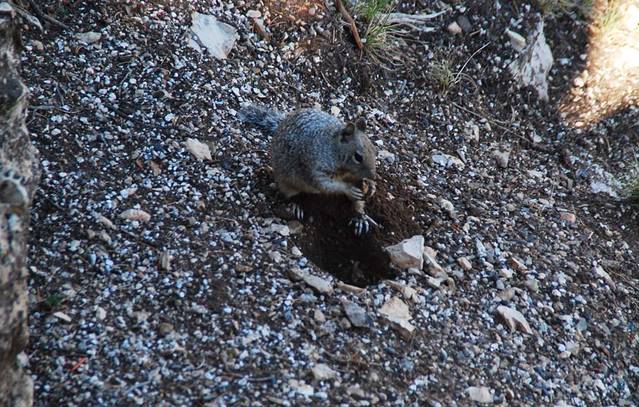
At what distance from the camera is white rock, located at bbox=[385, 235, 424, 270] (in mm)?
4203

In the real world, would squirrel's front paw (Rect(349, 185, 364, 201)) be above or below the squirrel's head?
below

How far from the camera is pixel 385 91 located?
564 cm

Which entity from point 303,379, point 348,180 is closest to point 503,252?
point 348,180

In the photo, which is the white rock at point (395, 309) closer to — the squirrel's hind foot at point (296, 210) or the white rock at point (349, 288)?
the white rock at point (349, 288)

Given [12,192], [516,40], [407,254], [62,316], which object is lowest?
[62,316]

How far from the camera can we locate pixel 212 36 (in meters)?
5.18

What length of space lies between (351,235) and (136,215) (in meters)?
1.21

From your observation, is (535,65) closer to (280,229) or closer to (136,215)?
(280,229)

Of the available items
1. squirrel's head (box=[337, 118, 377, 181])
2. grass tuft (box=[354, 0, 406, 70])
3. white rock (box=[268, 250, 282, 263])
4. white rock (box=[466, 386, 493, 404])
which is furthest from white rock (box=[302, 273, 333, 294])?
grass tuft (box=[354, 0, 406, 70])

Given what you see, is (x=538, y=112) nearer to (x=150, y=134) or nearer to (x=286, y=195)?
(x=286, y=195)

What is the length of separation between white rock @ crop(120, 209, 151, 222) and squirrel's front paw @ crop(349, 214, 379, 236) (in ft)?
3.80

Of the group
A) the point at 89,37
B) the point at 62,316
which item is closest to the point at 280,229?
the point at 62,316

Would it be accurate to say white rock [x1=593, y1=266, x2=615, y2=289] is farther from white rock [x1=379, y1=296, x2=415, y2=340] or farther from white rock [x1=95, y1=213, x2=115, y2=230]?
white rock [x1=95, y1=213, x2=115, y2=230]

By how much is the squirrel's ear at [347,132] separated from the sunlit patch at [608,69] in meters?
2.50
